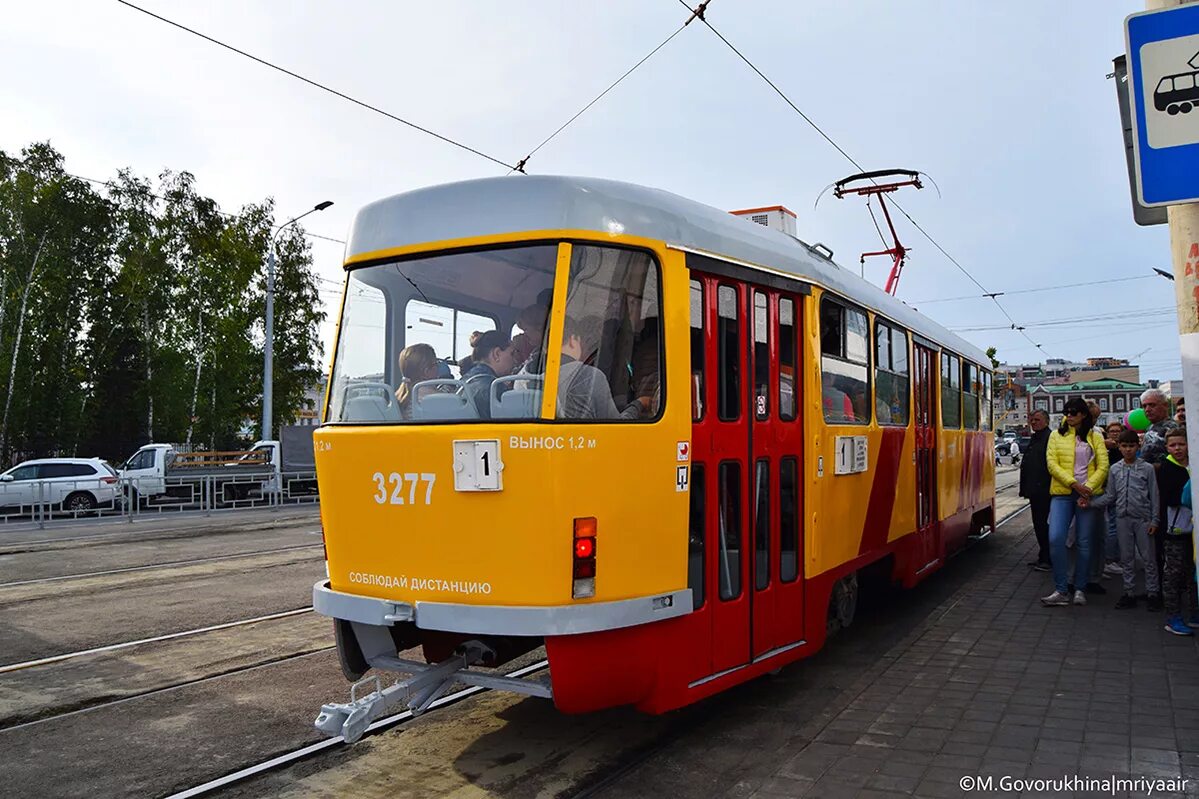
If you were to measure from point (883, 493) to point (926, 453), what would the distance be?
80.8 inches

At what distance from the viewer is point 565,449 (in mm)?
4301

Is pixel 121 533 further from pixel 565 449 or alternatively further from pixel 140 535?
pixel 565 449

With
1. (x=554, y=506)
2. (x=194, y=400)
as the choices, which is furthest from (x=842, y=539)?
(x=194, y=400)

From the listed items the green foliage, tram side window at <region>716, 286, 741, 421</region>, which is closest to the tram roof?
tram side window at <region>716, 286, 741, 421</region>

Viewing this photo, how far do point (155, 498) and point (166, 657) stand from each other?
2021cm

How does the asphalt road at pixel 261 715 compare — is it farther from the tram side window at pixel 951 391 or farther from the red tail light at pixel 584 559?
the tram side window at pixel 951 391

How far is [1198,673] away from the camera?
6305 millimetres

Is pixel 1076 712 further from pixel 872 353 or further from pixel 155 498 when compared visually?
pixel 155 498

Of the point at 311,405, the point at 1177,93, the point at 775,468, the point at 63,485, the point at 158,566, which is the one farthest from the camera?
the point at 311,405

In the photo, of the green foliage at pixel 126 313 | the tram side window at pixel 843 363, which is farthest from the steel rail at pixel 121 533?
the green foliage at pixel 126 313

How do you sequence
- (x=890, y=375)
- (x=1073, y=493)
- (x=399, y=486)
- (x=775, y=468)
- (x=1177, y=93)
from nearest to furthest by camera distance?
(x=1177, y=93) → (x=399, y=486) → (x=775, y=468) → (x=890, y=375) → (x=1073, y=493)

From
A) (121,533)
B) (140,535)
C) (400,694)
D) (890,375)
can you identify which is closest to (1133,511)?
(890,375)

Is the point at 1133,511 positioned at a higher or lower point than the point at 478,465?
lower

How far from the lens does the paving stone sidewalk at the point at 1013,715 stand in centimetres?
446
